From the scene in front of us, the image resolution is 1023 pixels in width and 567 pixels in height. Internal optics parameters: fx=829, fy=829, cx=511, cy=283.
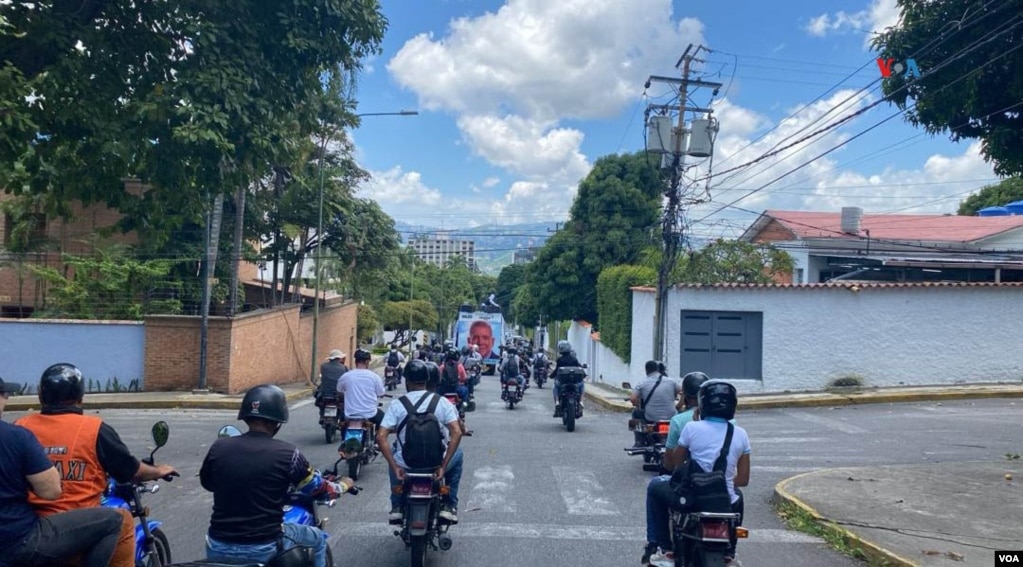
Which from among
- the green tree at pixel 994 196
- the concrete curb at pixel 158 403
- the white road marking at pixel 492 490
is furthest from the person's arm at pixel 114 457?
the green tree at pixel 994 196

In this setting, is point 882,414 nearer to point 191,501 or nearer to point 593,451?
point 593,451

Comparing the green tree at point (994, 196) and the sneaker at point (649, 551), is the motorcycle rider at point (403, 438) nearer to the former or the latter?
the sneaker at point (649, 551)

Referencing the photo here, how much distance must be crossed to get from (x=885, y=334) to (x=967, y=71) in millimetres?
13446

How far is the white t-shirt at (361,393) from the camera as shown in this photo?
10.6 metres

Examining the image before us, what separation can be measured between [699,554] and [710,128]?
60.7 ft

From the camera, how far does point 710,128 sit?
22453mm

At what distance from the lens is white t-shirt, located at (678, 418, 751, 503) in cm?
567

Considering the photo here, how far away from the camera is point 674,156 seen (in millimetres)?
22453

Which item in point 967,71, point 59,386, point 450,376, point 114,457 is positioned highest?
point 967,71

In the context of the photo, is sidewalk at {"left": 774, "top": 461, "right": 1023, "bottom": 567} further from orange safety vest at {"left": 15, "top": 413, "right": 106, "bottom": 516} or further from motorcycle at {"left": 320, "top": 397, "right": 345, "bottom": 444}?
motorcycle at {"left": 320, "top": 397, "right": 345, "bottom": 444}

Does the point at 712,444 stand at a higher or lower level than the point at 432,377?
lower

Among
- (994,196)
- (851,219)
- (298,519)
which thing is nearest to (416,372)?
(298,519)

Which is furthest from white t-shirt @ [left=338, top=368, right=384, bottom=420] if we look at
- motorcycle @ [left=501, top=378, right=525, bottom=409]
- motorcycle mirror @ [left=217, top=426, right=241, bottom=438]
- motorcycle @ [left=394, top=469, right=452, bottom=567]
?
motorcycle @ [left=501, top=378, right=525, bottom=409]

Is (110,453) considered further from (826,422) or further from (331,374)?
(826,422)
